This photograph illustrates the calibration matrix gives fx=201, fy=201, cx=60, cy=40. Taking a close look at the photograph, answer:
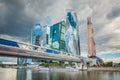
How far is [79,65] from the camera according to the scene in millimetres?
125188

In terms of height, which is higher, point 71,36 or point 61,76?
point 71,36

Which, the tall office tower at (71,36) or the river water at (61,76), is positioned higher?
the tall office tower at (71,36)

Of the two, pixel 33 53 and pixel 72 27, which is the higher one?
pixel 72 27

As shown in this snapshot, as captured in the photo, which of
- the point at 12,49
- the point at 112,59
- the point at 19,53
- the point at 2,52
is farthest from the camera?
the point at 112,59

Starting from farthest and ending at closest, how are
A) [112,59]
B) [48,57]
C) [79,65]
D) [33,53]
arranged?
1. [112,59]
2. [79,65]
3. [48,57]
4. [33,53]

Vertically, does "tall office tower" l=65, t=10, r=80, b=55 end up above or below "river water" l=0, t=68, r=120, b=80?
above

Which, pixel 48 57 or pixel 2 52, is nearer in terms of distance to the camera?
pixel 2 52

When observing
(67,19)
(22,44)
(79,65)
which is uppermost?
(67,19)

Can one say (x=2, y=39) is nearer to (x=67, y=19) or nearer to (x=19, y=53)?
(x=19, y=53)

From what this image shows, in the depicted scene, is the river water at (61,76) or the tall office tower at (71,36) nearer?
the river water at (61,76)

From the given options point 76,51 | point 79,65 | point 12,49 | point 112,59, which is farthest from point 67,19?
point 12,49

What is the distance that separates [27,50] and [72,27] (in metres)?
152

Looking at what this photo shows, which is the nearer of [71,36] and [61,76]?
[61,76]

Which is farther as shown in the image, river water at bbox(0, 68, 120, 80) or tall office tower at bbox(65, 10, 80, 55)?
tall office tower at bbox(65, 10, 80, 55)
